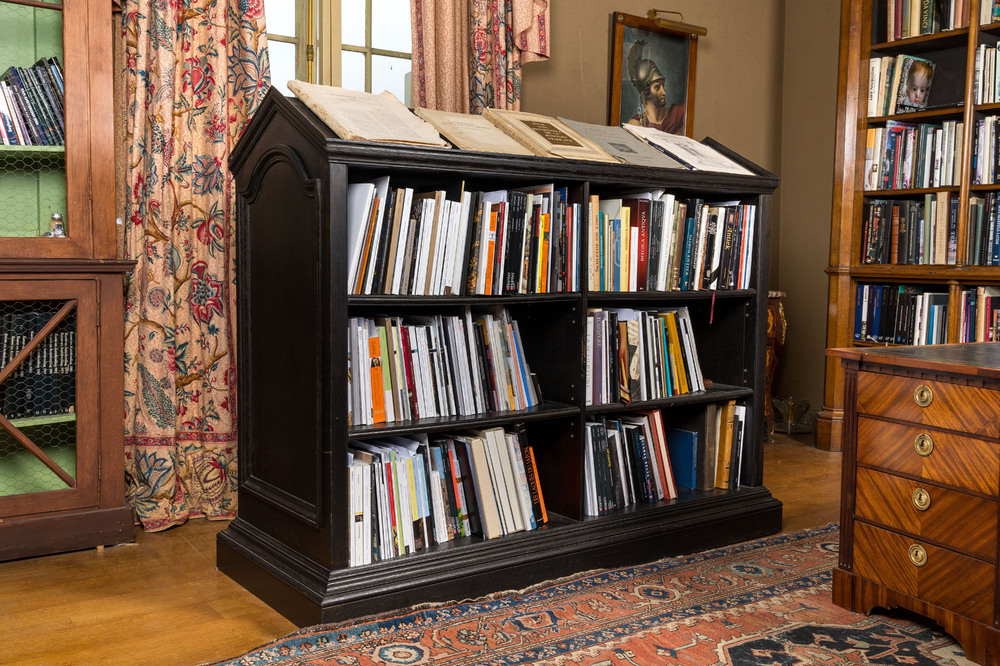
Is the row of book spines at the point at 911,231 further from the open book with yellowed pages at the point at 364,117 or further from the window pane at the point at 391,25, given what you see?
the open book with yellowed pages at the point at 364,117

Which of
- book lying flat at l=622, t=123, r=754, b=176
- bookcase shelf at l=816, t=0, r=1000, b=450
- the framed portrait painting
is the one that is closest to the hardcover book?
bookcase shelf at l=816, t=0, r=1000, b=450

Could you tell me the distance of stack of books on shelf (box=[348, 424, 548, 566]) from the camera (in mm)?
2199

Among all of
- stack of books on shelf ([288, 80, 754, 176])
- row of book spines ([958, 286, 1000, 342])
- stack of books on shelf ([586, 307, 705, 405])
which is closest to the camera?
stack of books on shelf ([288, 80, 754, 176])

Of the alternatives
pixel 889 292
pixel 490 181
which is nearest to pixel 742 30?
pixel 889 292

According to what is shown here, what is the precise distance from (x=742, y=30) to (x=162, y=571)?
3831 mm

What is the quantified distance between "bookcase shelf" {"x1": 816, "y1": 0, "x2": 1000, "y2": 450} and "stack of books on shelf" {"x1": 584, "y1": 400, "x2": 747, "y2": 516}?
142cm

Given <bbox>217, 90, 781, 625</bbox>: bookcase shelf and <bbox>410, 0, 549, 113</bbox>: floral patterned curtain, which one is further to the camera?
<bbox>410, 0, 549, 113</bbox>: floral patterned curtain

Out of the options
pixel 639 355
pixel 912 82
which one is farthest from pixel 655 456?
pixel 912 82

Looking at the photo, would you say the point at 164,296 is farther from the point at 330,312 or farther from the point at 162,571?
the point at 330,312

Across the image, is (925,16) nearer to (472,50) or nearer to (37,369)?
(472,50)

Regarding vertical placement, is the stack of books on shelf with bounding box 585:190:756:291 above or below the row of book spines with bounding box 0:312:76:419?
above

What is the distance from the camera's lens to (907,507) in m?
2.11

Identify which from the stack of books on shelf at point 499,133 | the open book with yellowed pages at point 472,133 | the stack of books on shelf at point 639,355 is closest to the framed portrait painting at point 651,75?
the stack of books on shelf at point 499,133

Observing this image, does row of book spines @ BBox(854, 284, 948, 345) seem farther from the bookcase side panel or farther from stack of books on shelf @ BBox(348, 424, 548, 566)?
the bookcase side panel
